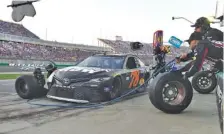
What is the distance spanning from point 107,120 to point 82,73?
2.28m

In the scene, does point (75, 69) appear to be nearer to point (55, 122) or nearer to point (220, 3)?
point (55, 122)

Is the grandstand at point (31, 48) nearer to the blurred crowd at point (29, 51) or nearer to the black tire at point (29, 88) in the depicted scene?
the blurred crowd at point (29, 51)

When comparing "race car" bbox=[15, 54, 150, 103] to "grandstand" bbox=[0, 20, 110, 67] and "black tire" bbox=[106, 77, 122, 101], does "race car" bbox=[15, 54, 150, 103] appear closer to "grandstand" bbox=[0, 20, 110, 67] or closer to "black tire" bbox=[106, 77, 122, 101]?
"black tire" bbox=[106, 77, 122, 101]

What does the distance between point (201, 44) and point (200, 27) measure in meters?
0.52

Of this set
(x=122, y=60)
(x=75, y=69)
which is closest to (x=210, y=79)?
(x=122, y=60)

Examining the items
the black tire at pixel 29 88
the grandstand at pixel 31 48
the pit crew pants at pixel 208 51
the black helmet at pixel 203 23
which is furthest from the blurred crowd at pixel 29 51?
the pit crew pants at pixel 208 51

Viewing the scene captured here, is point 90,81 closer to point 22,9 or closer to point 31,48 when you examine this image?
point 22,9

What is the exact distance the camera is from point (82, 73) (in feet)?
24.7

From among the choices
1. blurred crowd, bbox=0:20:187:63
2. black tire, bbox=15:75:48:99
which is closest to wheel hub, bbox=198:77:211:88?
black tire, bbox=15:75:48:99

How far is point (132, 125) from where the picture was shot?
5.09 meters

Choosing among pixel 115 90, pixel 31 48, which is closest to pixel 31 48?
pixel 31 48

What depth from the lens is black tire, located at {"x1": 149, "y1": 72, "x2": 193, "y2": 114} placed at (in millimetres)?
5844

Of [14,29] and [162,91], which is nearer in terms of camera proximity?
[162,91]

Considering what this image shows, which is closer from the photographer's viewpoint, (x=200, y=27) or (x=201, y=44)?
(x=201, y=44)
